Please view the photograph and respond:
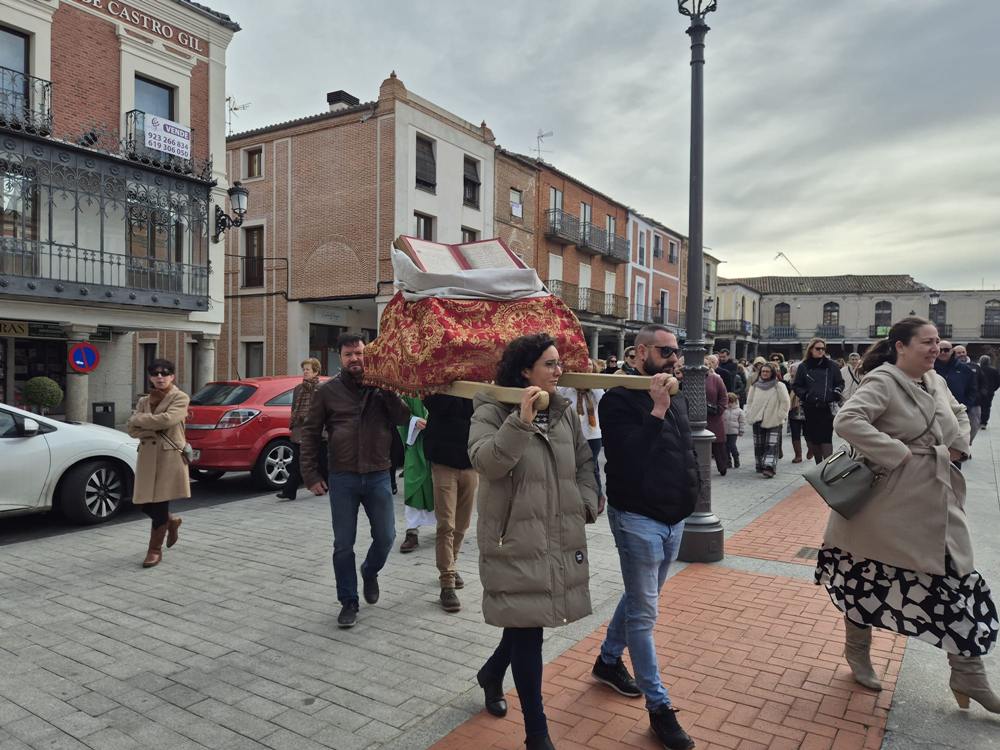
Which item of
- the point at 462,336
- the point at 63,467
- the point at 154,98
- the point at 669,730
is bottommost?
the point at 669,730

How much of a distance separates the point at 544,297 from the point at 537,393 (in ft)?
4.48

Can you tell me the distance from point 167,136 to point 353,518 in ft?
50.4

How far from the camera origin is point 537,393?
280 centimetres

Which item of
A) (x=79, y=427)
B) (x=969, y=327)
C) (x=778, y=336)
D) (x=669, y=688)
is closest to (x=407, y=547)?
(x=669, y=688)

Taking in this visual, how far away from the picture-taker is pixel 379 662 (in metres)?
3.98

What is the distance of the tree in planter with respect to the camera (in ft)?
48.2

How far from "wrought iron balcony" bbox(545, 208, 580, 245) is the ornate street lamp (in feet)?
47.9

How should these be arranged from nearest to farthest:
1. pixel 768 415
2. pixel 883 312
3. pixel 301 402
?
pixel 301 402 < pixel 768 415 < pixel 883 312

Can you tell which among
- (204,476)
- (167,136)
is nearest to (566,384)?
(204,476)

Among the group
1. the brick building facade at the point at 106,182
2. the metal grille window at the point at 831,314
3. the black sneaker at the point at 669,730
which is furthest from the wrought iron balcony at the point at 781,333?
the black sneaker at the point at 669,730

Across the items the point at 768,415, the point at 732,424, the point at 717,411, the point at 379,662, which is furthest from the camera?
the point at 732,424

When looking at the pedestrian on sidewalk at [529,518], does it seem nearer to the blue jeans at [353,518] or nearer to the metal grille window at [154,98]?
the blue jeans at [353,518]

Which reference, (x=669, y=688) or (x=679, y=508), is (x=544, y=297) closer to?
(x=679, y=508)

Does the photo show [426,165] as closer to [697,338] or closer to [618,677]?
[697,338]
